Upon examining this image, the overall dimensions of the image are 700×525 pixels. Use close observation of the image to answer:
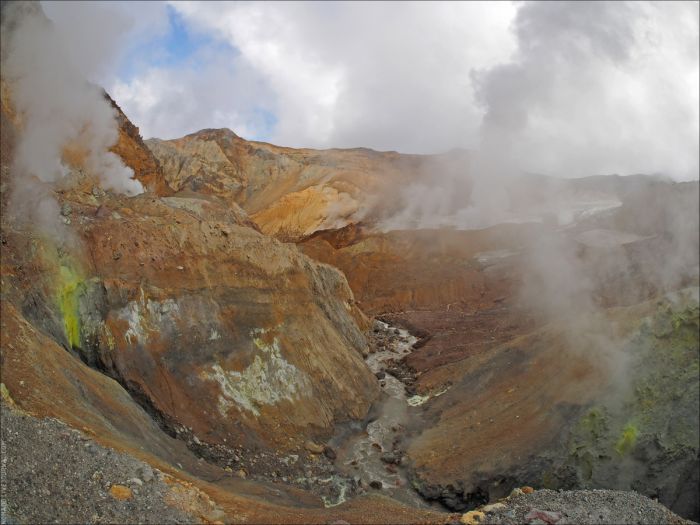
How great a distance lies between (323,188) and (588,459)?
1969 inches

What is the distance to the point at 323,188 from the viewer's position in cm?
6097

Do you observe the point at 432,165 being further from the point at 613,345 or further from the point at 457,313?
the point at 613,345

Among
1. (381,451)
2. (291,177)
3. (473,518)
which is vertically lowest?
(381,451)

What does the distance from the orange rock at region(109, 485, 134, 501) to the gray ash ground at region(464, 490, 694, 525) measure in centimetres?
441

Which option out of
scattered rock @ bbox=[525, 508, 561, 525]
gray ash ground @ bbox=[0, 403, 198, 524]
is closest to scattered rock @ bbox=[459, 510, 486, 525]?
scattered rock @ bbox=[525, 508, 561, 525]

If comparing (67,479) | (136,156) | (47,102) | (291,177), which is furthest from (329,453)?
(291,177)

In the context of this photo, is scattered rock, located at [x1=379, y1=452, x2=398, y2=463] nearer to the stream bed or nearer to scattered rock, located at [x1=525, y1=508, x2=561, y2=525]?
the stream bed

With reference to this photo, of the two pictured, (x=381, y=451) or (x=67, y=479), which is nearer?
(x=67, y=479)

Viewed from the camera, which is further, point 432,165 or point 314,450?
point 432,165

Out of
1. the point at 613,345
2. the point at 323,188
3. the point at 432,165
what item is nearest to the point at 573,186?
the point at 432,165

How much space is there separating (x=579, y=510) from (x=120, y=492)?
20.9ft

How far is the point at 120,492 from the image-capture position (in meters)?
7.61

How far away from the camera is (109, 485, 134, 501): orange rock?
7547 millimetres

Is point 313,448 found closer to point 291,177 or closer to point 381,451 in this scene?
point 381,451
